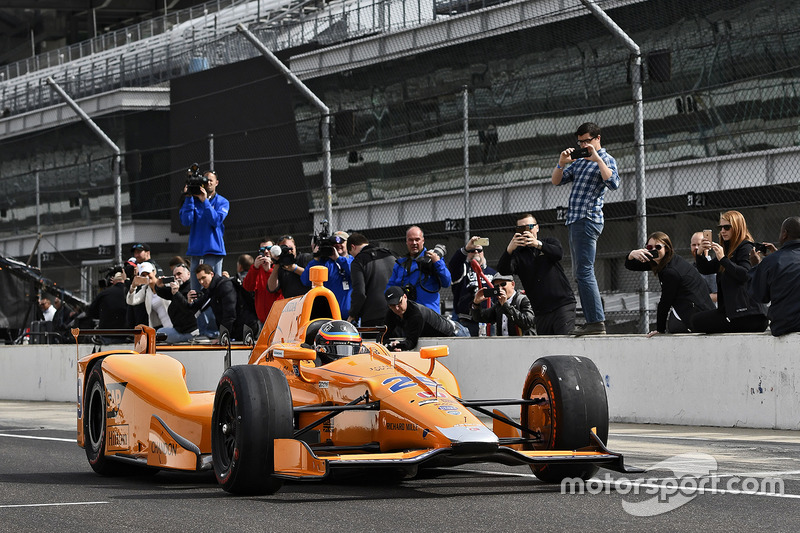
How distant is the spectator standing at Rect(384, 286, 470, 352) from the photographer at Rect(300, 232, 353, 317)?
784 millimetres

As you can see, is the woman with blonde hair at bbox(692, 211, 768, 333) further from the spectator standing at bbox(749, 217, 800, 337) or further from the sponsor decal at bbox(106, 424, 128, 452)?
the sponsor decal at bbox(106, 424, 128, 452)

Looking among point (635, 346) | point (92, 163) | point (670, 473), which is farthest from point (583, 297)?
point (92, 163)

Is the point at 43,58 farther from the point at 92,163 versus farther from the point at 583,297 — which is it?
the point at 583,297

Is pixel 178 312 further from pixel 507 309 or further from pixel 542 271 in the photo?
pixel 542 271

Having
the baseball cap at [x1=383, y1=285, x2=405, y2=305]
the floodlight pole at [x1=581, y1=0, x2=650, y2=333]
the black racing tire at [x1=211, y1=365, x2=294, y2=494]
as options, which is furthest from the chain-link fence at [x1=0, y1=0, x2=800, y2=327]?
the black racing tire at [x1=211, y1=365, x2=294, y2=494]

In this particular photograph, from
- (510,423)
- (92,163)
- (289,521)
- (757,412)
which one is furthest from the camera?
(92,163)

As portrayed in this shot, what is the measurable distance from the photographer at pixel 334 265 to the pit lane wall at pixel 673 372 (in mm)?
1013

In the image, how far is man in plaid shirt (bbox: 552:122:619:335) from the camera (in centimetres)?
1227

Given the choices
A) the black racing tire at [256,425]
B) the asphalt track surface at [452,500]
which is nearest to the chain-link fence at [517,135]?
the asphalt track surface at [452,500]

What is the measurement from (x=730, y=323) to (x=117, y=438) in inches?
211

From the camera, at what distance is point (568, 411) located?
782cm

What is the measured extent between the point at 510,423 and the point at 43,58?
42529 mm

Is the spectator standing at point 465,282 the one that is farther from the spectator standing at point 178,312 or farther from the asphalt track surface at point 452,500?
the asphalt track surface at point 452,500

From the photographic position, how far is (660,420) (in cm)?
1214
